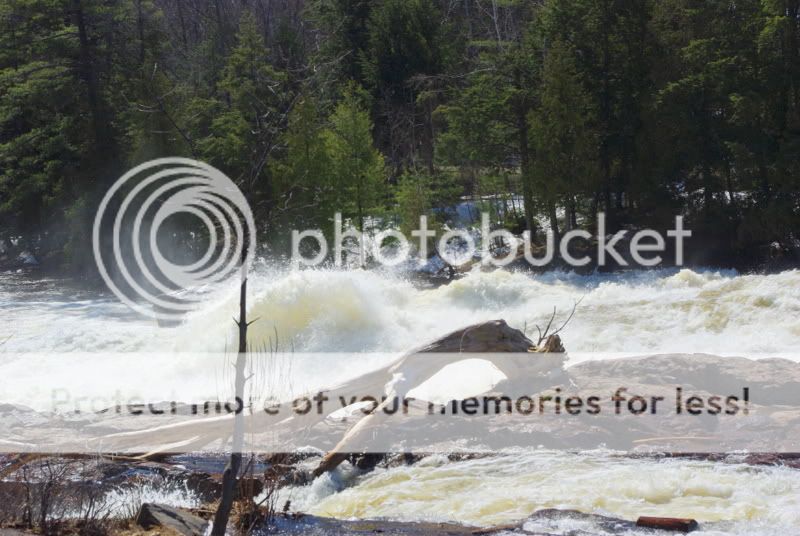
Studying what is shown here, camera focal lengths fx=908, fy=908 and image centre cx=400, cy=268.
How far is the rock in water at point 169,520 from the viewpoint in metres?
6.97

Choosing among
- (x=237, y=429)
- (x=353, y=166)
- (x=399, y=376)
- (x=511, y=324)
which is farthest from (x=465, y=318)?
(x=237, y=429)

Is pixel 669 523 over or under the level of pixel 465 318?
under

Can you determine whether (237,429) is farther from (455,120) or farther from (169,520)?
(455,120)

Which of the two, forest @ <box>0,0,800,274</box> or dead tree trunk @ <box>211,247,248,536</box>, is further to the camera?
forest @ <box>0,0,800,274</box>

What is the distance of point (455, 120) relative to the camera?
95.0 feet

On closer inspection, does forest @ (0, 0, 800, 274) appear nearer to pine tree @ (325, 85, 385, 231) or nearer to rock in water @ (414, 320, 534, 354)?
pine tree @ (325, 85, 385, 231)

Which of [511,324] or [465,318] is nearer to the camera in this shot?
[511,324]

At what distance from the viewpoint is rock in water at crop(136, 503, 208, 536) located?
22.9ft

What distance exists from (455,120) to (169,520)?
2317cm

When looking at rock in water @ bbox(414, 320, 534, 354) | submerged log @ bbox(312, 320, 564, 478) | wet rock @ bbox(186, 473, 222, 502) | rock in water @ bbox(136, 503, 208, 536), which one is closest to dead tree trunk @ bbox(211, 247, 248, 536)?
rock in water @ bbox(136, 503, 208, 536)

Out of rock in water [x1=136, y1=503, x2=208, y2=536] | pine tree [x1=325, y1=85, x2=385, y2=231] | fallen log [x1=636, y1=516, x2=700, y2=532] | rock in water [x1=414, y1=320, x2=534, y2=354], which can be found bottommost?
fallen log [x1=636, y1=516, x2=700, y2=532]

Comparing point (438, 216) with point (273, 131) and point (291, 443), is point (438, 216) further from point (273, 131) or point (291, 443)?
point (273, 131)

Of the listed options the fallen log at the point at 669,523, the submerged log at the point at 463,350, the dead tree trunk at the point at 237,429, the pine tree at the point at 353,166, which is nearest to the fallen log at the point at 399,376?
the submerged log at the point at 463,350

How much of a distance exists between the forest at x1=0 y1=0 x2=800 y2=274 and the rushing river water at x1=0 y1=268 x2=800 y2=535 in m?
3.17
